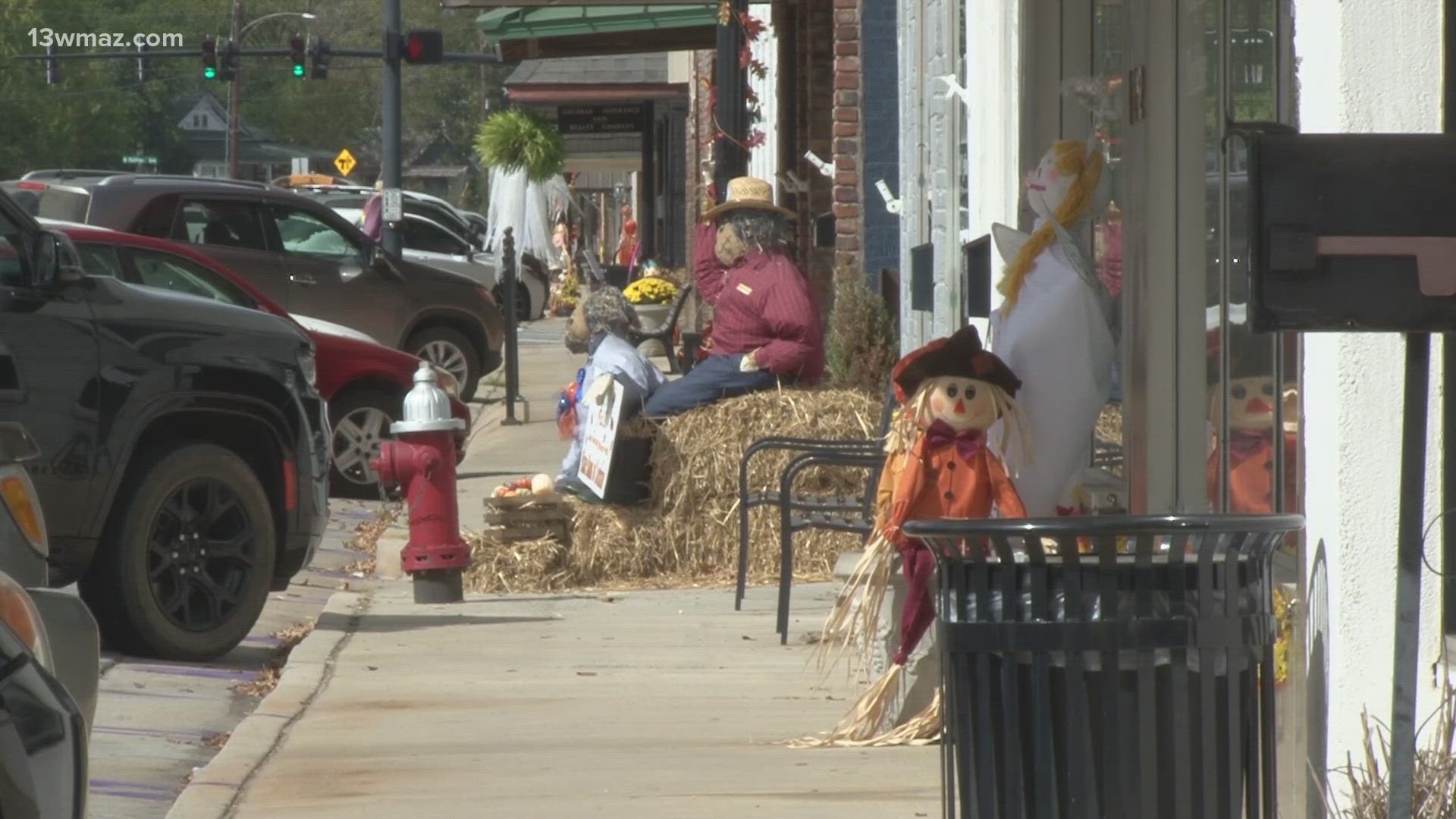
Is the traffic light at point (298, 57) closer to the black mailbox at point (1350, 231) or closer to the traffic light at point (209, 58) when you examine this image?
the traffic light at point (209, 58)

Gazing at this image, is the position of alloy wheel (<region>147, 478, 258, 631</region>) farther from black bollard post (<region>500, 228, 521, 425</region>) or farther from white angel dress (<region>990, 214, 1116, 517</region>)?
black bollard post (<region>500, 228, 521, 425</region>)

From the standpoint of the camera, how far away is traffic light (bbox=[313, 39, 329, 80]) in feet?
109

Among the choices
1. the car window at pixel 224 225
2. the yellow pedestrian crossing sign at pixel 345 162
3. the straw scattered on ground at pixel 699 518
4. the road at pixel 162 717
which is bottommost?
the road at pixel 162 717

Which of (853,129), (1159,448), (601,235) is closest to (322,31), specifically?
(601,235)

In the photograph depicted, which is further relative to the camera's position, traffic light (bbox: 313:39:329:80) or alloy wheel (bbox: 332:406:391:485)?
traffic light (bbox: 313:39:329:80)

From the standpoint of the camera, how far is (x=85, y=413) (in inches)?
303

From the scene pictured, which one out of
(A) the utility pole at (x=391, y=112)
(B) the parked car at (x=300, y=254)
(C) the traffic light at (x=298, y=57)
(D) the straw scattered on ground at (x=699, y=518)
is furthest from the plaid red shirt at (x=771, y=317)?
(C) the traffic light at (x=298, y=57)

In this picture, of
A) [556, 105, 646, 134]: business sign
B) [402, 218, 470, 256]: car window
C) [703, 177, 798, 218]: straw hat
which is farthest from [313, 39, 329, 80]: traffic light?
[703, 177, 798, 218]: straw hat

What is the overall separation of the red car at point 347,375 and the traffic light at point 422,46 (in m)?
9.42

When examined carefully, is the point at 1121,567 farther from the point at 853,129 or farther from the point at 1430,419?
the point at 853,129

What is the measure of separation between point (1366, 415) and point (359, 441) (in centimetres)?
991

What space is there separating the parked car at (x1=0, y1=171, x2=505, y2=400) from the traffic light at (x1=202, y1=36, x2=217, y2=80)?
659 inches

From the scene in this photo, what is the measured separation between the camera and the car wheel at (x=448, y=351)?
58.1ft

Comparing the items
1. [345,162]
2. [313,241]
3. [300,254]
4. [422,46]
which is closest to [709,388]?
[300,254]
